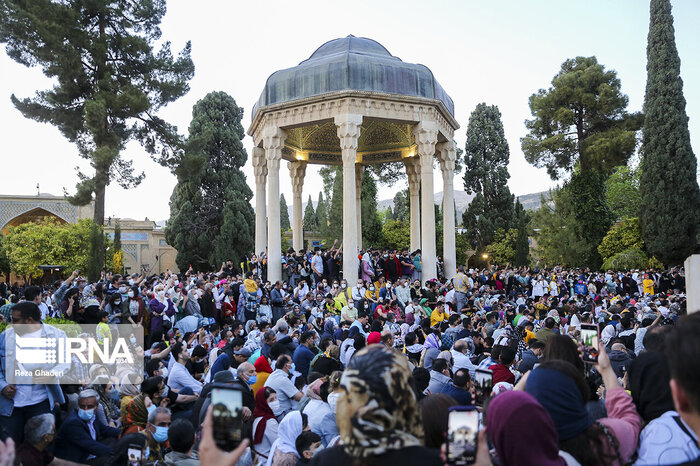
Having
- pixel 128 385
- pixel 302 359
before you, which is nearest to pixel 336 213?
pixel 302 359

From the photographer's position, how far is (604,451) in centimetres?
250

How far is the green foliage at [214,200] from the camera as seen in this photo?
3381 centimetres

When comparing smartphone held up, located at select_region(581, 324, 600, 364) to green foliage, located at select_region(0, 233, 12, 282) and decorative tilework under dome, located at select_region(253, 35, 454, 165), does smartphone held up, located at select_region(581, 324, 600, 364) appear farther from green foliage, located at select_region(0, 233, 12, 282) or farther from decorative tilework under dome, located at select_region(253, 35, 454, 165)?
green foliage, located at select_region(0, 233, 12, 282)

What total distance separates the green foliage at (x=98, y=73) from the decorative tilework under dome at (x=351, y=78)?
5901 millimetres

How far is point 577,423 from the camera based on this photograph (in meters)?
2.45

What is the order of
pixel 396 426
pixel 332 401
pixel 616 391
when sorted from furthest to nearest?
pixel 332 401 < pixel 616 391 < pixel 396 426

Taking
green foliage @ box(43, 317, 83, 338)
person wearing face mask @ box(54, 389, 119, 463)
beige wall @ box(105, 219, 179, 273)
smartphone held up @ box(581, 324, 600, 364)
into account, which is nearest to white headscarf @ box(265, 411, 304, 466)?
person wearing face mask @ box(54, 389, 119, 463)

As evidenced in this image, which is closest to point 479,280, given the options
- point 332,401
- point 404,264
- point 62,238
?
point 404,264

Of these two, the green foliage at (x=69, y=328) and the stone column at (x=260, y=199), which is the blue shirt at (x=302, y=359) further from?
the stone column at (x=260, y=199)

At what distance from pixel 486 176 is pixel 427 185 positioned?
72.3ft

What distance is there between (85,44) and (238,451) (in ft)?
73.4

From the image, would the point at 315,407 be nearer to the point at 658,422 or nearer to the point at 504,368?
the point at 504,368

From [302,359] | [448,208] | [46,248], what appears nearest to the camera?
[302,359]

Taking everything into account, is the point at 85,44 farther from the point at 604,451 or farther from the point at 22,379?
the point at 604,451
